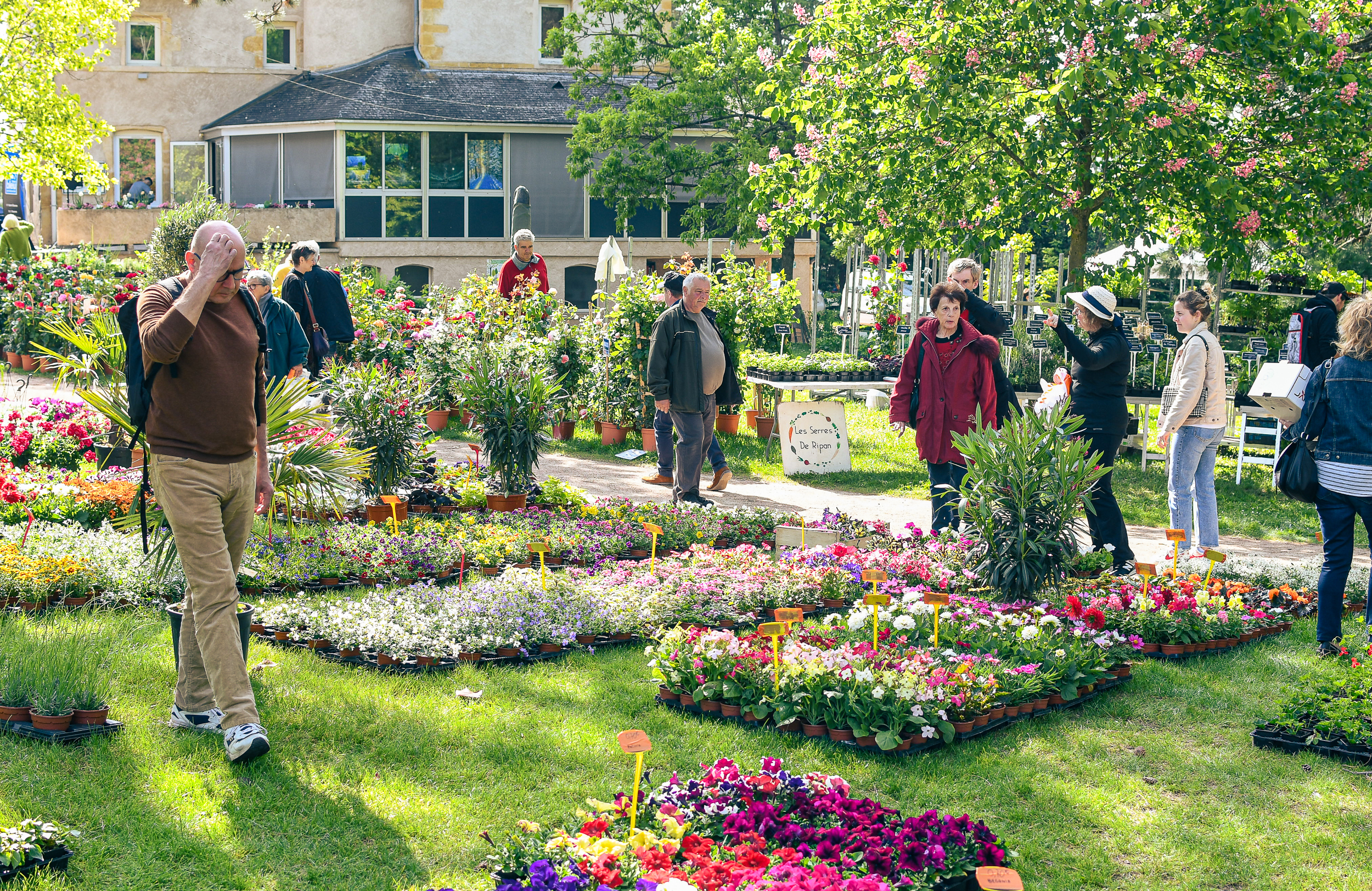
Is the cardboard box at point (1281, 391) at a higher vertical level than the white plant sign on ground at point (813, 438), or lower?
higher

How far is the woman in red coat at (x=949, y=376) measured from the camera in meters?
8.10

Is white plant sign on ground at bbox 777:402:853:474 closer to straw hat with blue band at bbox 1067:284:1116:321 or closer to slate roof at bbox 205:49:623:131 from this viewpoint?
straw hat with blue band at bbox 1067:284:1116:321

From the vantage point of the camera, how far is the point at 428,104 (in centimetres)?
2827

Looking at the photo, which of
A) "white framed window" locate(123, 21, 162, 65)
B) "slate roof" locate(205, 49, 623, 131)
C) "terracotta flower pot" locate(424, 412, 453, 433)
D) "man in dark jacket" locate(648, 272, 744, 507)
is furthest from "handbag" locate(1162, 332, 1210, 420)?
"white framed window" locate(123, 21, 162, 65)

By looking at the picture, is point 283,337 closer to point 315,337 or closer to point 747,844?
point 315,337

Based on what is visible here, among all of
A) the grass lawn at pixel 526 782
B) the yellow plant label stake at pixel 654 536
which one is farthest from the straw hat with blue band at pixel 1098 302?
the yellow plant label stake at pixel 654 536

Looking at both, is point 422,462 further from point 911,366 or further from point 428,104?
point 428,104

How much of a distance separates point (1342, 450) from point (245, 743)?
5217 millimetres

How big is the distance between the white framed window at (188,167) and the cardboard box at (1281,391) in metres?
27.5

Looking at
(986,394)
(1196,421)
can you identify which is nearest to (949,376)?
(986,394)

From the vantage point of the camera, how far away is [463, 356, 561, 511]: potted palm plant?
9430 mm

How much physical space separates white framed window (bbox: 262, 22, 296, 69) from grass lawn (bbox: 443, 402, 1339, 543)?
20.8 metres

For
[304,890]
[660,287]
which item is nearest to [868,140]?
[660,287]

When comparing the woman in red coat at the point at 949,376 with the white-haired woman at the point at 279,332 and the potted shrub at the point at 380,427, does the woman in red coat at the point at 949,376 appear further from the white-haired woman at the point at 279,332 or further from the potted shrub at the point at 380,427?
the white-haired woman at the point at 279,332
